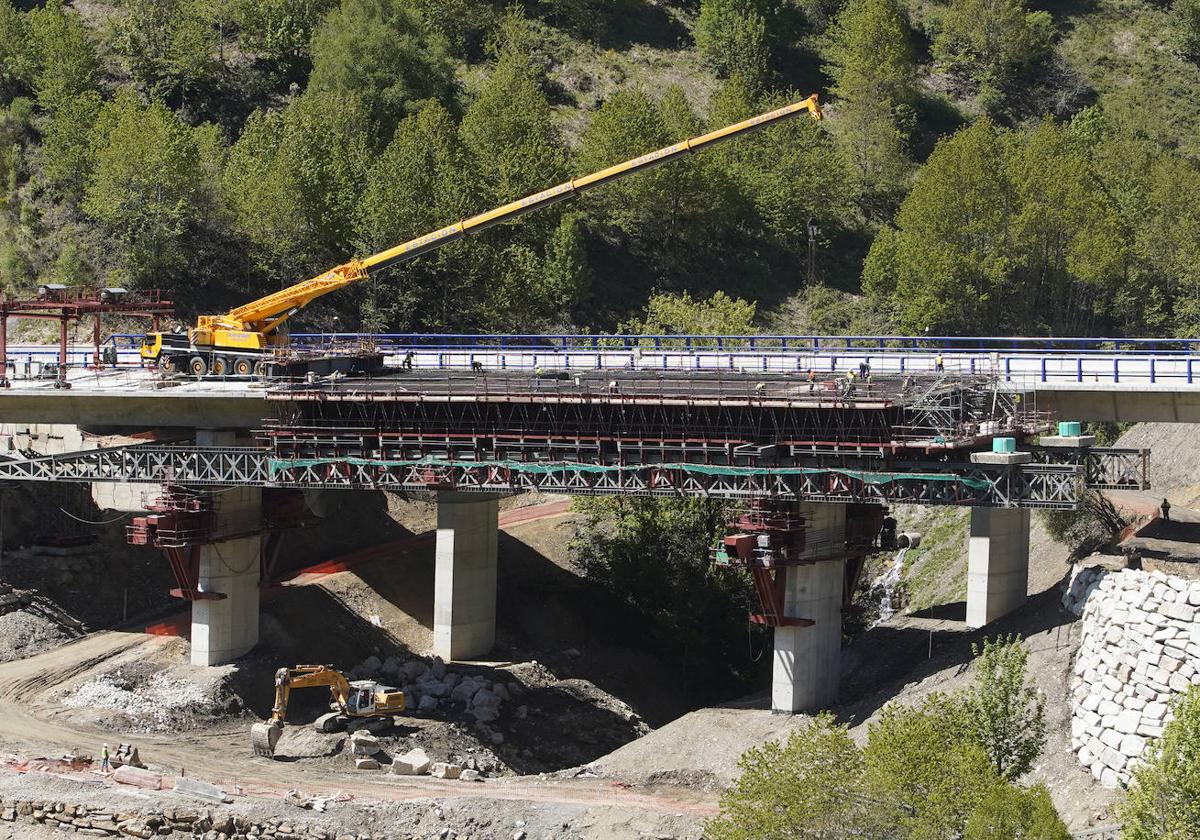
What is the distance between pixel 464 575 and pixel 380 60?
59.8 m

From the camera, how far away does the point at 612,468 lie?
205ft

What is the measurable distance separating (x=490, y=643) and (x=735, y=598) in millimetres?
11808

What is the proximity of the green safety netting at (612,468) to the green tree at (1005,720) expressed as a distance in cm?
880

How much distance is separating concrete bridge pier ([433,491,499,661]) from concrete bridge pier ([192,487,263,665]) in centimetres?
782

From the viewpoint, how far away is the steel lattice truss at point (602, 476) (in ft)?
187

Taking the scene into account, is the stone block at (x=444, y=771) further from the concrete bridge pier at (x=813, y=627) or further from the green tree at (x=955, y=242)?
the green tree at (x=955, y=242)

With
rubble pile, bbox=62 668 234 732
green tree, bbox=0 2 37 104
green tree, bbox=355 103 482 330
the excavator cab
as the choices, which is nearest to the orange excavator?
the excavator cab

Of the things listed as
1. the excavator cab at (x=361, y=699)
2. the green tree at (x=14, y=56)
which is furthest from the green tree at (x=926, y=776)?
the green tree at (x=14, y=56)

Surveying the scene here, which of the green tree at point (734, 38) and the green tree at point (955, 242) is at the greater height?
the green tree at point (734, 38)

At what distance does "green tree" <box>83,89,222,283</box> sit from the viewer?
9925 cm

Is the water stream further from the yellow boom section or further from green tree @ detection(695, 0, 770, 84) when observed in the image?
green tree @ detection(695, 0, 770, 84)

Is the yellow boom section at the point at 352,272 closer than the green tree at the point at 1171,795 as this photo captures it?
No

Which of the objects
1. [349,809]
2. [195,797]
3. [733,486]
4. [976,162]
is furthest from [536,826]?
[976,162]

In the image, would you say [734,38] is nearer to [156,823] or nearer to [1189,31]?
[1189,31]
